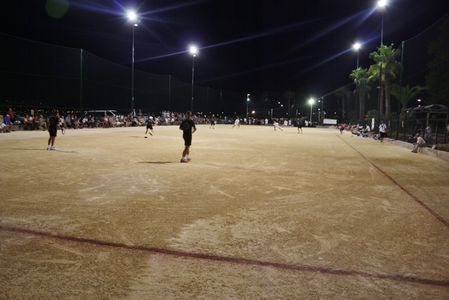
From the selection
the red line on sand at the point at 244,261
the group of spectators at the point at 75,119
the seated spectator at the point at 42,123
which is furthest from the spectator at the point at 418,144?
the seated spectator at the point at 42,123

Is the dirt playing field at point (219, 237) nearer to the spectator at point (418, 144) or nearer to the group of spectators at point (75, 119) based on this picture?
the spectator at point (418, 144)

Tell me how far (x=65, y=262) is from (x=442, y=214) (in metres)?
6.61

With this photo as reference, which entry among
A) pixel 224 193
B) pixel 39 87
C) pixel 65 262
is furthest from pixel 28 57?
pixel 65 262

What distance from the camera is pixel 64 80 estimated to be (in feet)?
127

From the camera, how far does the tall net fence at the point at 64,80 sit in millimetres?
31891

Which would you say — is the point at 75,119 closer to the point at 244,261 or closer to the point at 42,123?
the point at 42,123

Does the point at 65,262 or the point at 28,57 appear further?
the point at 28,57

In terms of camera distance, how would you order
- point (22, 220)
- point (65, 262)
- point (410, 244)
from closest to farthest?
1. point (65, 262)
2. point (410, 244)
3. point (22, 220)

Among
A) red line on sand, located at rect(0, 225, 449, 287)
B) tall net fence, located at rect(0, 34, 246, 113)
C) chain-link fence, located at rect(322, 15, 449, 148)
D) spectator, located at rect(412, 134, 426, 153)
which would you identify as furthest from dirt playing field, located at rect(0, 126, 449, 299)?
tall net fence, located at rect(0, 34, 246, 113)

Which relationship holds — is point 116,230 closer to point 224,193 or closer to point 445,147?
Result: point 224,193

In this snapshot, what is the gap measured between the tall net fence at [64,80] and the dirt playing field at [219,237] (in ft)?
77.1

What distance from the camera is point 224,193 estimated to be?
9422 millimetres

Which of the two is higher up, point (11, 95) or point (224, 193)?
point (11, 95)

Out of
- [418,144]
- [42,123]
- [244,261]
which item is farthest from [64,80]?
[244,261]
